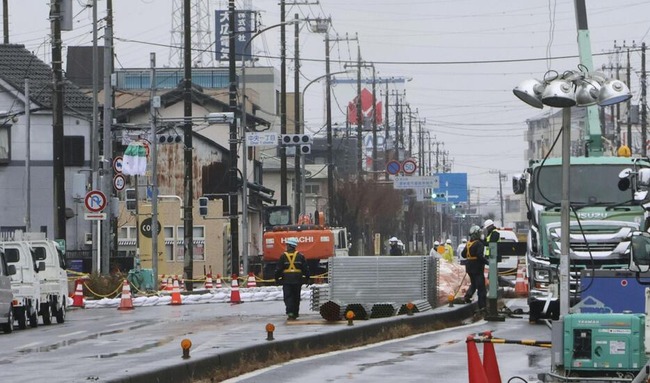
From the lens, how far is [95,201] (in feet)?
146

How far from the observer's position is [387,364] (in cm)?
2023

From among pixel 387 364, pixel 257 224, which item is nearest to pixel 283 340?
pixel 387 364

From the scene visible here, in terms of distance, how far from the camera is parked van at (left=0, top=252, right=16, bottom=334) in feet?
96.6

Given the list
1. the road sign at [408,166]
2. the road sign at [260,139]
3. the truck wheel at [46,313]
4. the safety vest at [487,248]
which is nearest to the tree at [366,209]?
the road sign at [408,166]

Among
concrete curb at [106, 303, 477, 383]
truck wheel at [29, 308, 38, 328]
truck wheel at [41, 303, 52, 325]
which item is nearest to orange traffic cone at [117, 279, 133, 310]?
truck wheel at [41, 303, 52, 325]

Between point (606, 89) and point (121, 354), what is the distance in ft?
24.9

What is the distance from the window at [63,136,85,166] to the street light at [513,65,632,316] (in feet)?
177

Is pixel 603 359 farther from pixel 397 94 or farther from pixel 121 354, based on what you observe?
pixel 397 94

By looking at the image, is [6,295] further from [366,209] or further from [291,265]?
[366,209]

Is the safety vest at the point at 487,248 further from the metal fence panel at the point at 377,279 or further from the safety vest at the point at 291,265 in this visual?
the safety vest at the point at 291,265

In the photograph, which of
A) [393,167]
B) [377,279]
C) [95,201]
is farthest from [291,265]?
[393,167]

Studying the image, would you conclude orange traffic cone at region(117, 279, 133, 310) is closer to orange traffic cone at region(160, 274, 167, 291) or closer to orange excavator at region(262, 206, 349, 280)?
orange traffic cone at region(160, 274, 167, 291)

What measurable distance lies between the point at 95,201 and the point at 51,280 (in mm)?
9694

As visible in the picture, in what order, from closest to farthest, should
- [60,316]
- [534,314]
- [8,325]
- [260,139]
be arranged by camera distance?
1. [534,314]
2. [8,325]
3. [60,316]
4. [260,139]
